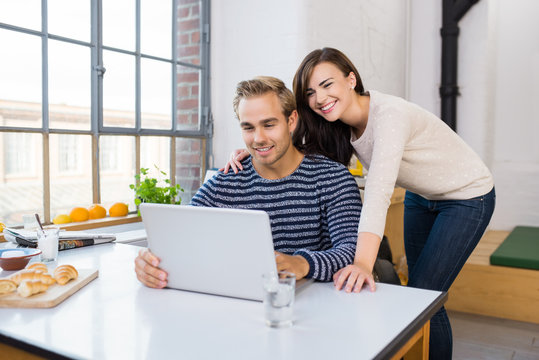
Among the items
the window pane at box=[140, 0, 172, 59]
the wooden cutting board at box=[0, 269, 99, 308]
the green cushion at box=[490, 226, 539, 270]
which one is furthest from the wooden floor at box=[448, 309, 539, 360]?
the window pane at box=[140, 0, 172, 59]

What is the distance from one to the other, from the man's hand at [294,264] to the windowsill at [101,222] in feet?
4.74

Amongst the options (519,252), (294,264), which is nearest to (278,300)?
(294,264)

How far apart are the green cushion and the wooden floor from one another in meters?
0.33

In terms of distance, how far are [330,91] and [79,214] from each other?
4.67 ft

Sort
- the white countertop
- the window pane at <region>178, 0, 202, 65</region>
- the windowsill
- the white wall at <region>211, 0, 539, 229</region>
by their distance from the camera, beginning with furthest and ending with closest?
the white wall at <region>211, 0, 539, 229</region>
the window pane at <region>178, 0, 202, 65</region>
the windowsill
the white countertop

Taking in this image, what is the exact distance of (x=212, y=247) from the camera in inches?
41.8

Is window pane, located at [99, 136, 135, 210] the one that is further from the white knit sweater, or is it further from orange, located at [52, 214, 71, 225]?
the white knit sweater

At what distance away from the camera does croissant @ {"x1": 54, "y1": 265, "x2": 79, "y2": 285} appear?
117 cm

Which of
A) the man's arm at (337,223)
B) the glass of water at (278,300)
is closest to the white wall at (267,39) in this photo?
the man's arm at (337,223)

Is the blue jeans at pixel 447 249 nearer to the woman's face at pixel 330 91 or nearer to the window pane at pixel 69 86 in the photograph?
the woman's face at pixel 330 91

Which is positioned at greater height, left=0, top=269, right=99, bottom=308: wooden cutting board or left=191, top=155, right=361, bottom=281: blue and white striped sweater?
left=191, top=155, right=361, bottom=281: blue and white striped sweater

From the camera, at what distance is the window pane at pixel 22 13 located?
7.27 feet

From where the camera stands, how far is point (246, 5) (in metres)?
3.17

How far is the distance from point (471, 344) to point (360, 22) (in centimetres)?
224
